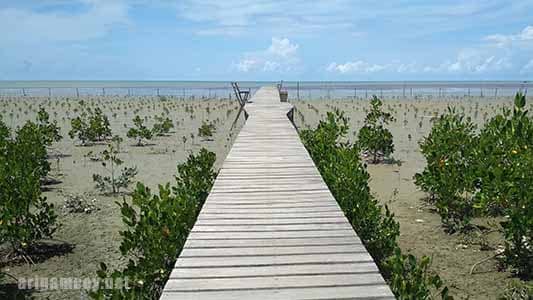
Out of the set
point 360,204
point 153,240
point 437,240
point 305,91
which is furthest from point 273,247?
point 305,91

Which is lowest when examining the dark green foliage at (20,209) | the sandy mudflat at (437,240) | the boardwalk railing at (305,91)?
the sandy mudflat at (437,240)

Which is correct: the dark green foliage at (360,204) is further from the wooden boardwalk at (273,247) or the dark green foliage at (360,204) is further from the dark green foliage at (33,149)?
the dark green foliage at (33,149)

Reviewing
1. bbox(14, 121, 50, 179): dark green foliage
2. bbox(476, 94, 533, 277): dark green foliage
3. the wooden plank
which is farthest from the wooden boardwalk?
bbox(14, 121, 50, 179): dark green foliage

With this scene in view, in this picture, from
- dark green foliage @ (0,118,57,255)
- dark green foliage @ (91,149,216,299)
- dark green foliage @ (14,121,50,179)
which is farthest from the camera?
dark green foliage @ (14,121,50,179)

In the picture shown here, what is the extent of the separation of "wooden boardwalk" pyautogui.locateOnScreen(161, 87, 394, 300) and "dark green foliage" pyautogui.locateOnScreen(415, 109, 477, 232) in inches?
80.2

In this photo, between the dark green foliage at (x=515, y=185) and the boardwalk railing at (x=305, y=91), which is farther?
the boardwalk railing at (x=305, y=91)

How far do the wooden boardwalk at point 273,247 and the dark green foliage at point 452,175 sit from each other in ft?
6.68

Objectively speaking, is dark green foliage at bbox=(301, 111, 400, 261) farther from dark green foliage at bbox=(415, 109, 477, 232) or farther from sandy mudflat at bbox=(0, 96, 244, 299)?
sandy mudflat at bbox=(0, 96, 244, 299)

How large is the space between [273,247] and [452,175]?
3939 mm

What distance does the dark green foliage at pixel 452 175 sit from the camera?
636 cm

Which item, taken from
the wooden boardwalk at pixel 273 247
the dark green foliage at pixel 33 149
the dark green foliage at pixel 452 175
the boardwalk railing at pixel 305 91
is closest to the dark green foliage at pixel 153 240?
the wooden boardwalk at pixel 273 247

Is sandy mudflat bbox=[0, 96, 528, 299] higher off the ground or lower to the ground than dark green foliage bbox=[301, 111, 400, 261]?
lower

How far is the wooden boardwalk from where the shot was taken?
Answer: 2695 millimetres

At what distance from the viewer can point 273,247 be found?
11.0 feet
